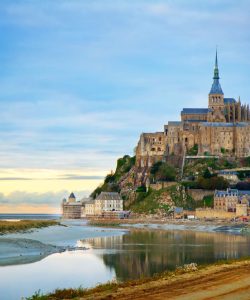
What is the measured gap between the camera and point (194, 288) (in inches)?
809

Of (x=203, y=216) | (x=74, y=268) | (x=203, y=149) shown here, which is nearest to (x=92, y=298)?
(x=74, y=268)

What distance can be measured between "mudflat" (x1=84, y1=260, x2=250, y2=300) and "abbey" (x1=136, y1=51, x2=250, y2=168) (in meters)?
99.4

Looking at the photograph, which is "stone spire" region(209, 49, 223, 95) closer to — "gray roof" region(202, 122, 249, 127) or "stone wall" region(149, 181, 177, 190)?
"gray roof" region(202, 122, 249, 127)

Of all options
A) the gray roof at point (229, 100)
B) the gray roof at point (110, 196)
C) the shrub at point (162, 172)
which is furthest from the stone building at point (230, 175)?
the gray roof at point (229, 100)

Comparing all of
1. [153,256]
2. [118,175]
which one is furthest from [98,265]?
[118,175]

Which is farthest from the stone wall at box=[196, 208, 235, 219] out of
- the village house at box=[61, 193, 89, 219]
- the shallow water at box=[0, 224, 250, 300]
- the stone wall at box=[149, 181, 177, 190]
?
the shallow water at box=[0, 224, 250, 300]

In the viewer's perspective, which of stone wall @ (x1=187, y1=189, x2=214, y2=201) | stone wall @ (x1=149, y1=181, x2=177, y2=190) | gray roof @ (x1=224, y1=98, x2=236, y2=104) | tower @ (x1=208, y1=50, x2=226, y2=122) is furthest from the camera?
gray roof @ (x1=224, y1=98, x2=236, y2=104)

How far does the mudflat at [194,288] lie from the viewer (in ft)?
62.4

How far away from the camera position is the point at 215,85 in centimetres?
13588

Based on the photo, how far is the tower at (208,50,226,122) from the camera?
425ft

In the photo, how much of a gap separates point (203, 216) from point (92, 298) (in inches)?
3555

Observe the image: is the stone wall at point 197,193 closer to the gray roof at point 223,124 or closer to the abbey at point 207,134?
the abbey at point 207,134

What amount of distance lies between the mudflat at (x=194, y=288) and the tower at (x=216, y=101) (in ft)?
348

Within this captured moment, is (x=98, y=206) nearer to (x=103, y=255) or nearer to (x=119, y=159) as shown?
(x=119, y=159)
